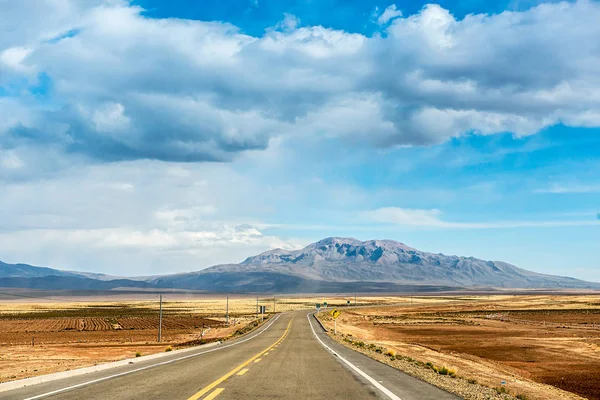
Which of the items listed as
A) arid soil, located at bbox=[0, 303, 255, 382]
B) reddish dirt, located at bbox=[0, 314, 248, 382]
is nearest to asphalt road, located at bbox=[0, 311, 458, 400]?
reddish dirt, located at bbox=[0, 314, 248, 382]

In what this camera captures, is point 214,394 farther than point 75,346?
No

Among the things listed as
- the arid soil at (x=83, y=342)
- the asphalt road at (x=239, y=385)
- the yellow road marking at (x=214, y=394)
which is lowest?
the arid soil at (x=83, y=342)

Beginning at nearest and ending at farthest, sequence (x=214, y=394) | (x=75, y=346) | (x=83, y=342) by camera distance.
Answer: (x=214, y=394), (x=75, y=346), (x=83, y=342)

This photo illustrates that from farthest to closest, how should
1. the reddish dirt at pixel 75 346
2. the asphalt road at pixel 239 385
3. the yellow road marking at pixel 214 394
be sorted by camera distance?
the reddish dirt at pixel 75 346, the asphalt road at pixel 239 385, the yellow road marking at pixel 214 394

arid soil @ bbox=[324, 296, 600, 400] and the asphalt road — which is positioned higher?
the asphalt road

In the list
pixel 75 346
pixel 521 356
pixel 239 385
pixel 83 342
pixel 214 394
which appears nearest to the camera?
pixel 214 394

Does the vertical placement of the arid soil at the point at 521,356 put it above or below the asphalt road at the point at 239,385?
below

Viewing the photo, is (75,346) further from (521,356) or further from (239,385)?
(239,385)

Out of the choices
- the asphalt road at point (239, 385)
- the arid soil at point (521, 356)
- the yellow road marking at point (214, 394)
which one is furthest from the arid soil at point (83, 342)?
the arid soil at point (521, 356)

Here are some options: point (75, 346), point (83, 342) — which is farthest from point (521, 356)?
point (83, 342)

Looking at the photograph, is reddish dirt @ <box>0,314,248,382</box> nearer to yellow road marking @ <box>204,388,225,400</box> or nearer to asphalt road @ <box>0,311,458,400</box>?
asphalt road @ <box>0,311,458,400</box>

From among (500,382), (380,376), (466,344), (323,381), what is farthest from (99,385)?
(466,344)

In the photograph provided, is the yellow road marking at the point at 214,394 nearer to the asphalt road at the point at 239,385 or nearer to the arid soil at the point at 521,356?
the asphalt road at the point at 239,385

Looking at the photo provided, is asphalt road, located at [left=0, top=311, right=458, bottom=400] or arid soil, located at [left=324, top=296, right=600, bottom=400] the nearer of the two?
asphalt road, located at [left=0, top=311, right=458, bottom=400]
